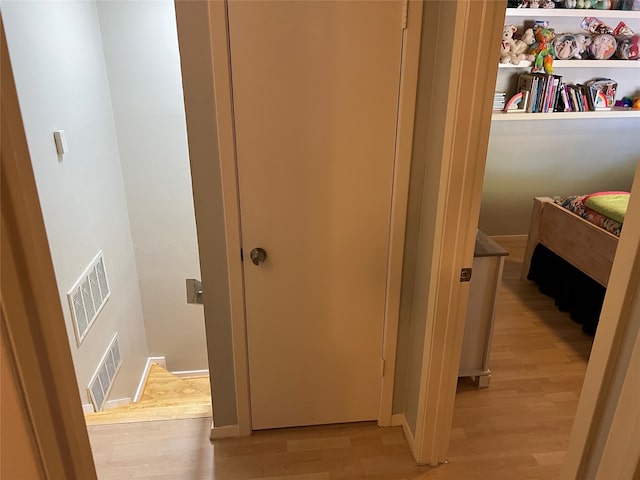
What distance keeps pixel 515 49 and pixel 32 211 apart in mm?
3975

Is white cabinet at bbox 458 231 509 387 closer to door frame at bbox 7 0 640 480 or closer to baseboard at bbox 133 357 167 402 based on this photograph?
door frame at bbox 7 0 640 480

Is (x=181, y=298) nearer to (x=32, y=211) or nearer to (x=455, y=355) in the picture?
(x=455, y=355)

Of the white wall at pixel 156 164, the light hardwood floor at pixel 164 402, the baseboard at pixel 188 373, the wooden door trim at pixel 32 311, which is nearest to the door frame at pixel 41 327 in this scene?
the wooden door trim at pixel 32 311

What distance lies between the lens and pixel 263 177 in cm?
184

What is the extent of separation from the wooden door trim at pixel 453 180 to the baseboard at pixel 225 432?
0.82m

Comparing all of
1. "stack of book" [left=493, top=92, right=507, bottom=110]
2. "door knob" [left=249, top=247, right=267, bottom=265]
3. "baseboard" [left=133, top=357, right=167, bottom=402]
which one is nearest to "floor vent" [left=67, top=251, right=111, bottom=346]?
"baseboard" [left=133, top=357, right=167, bottom=402]

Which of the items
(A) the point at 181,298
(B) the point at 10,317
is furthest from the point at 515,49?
(B) the point at 10,317

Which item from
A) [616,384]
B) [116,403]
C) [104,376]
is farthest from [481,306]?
[116,403]

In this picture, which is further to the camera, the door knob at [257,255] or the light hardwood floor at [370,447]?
the light hardwood floor at [370,447]

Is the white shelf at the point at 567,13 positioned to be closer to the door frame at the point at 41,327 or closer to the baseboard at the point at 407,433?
the baseboard at the point at 407,433

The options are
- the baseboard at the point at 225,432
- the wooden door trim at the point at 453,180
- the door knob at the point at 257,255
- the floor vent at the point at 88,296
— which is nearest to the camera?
the wooden door trim at the point at 453,180

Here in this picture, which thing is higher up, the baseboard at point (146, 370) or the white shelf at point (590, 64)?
the white shelf at point (590, 64)

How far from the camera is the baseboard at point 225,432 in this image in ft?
7.36

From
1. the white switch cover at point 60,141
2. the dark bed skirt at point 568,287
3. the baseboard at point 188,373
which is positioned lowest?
the baseboard at point 188,373
